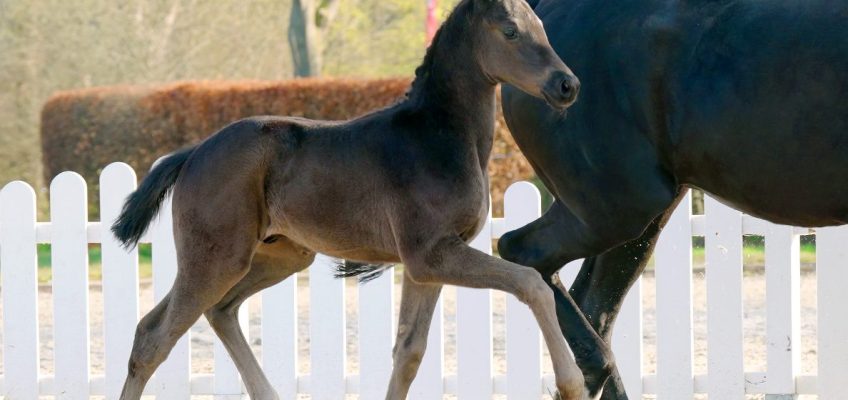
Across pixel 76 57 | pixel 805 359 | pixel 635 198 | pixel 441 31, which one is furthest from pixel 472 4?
pixel 76 57

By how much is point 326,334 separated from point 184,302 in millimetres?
1862

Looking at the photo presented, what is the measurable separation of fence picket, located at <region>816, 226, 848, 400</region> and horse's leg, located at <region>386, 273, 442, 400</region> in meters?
2.29

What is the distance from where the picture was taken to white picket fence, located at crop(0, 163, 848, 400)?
6137mm

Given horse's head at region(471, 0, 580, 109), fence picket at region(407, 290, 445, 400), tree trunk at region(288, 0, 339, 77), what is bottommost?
fence picket at region(407, 290, 445, 400)

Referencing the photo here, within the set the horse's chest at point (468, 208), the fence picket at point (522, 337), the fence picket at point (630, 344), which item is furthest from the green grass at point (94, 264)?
the horse's chest at point (468, 208)

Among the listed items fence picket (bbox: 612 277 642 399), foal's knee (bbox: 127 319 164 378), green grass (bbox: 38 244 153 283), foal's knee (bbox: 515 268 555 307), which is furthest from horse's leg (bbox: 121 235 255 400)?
green grass (bbox: 38 244 153 283)

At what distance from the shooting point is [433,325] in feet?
20.5

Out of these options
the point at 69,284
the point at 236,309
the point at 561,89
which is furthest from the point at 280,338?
the point at 561,89

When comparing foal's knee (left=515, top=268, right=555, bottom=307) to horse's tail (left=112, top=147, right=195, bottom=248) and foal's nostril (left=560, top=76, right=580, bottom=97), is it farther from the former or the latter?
horse's tail (left=112, top=147, right=195, bottom=248)

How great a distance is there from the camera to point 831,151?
4336 millimetres

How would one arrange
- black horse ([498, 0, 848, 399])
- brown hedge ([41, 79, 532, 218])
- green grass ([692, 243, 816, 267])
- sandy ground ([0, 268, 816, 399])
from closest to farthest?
black horse ([498, 0, 848, 399]), sandy ground ([0, 268, 816, 399]), green grass ([692, 243, 816, 267]), brown hedge ([41, 79, 532, 218])

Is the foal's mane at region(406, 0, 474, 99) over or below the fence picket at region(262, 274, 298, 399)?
over

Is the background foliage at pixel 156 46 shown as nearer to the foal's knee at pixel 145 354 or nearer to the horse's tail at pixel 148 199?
the horse's tail at pixel 148 199

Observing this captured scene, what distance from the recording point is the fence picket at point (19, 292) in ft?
21.4
